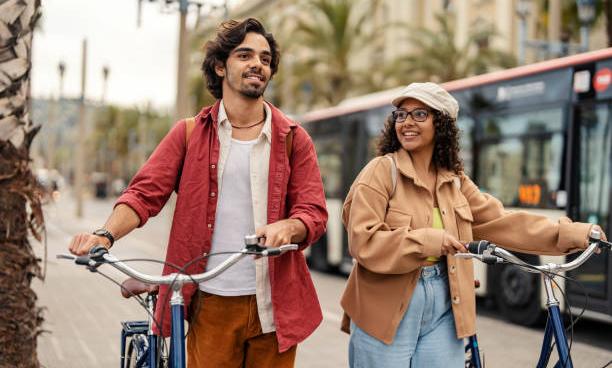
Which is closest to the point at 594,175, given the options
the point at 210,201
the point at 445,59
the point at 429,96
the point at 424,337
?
the point at 429,96

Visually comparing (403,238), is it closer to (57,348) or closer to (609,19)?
(57,348)

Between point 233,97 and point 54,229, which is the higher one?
point 233,97

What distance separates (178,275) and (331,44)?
27.3 meters

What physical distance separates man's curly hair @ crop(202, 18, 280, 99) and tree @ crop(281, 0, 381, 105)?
24781 mm

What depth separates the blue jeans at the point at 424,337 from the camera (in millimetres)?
3387

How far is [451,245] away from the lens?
3.17m

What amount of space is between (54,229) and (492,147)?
1803 cm

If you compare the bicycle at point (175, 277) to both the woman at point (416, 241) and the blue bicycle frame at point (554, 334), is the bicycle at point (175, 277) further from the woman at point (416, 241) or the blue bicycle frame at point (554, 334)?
the blue bicycle frame at point (554, 334)

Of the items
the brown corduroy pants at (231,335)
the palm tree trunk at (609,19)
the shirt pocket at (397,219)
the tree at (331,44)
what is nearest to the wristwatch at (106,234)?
the brown corduroy pants at (231,335)

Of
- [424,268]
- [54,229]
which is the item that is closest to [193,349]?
[424,268]

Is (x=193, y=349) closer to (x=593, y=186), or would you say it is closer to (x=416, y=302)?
(x=416, y=302)

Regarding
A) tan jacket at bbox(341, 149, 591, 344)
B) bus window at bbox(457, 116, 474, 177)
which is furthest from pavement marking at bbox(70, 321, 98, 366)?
bus window at bbox(457, 116, 474, 177)

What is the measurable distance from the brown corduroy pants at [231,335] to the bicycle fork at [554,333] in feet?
3.36

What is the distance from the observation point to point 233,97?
3359mm
